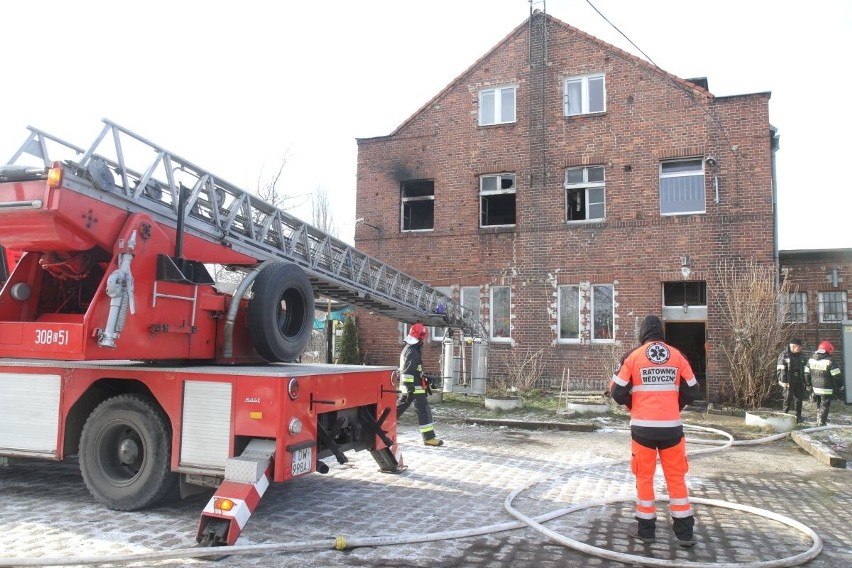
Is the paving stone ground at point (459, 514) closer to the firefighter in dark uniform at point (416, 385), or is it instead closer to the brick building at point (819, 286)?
the firefighter in dark uniform at point (416, 385)

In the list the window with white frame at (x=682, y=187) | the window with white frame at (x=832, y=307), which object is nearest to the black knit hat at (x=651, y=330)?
the window with white frame at (x=682, y=187)

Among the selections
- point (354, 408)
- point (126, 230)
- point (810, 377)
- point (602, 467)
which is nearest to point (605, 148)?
point (810, 377)

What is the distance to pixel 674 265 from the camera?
1477 cm

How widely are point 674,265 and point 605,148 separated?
3314mm

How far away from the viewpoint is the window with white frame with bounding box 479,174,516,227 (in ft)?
54.4

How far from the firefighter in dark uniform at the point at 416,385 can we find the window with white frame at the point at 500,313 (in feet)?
24.9

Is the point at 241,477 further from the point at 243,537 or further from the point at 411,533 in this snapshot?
the point at 411,533

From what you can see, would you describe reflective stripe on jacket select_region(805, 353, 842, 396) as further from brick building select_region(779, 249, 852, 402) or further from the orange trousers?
the orange trousers

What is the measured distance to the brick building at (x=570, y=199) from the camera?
14.6m

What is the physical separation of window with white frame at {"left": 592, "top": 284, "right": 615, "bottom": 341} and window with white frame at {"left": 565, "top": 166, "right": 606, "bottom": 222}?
1.82 m

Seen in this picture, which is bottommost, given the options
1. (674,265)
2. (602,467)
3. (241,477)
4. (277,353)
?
(602,467)

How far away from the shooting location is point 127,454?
524cm

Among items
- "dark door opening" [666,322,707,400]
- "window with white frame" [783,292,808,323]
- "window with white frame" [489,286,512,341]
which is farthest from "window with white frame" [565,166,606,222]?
"window with white frame" [783,292,808,323]

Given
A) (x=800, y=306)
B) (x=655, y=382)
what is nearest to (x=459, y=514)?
(x=655, y=382)
